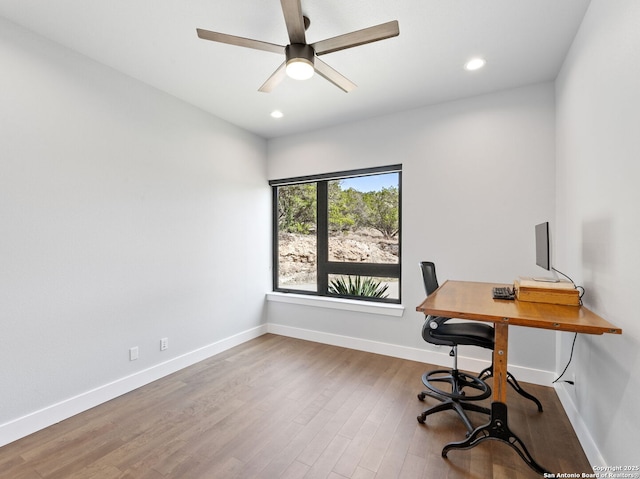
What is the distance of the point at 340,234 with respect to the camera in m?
3.96

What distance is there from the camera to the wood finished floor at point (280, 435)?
1748 millimetres

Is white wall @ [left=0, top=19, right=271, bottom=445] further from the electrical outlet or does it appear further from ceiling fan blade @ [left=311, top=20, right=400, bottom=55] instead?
ceiling fan blade @ [left=311, top=20, right=400, bottom=55]

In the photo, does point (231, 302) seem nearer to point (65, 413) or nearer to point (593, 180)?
point (65, 413)

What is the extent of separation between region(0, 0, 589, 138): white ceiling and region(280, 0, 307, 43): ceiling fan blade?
259mm

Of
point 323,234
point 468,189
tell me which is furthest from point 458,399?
point 323,234

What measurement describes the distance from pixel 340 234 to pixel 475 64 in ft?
7.35

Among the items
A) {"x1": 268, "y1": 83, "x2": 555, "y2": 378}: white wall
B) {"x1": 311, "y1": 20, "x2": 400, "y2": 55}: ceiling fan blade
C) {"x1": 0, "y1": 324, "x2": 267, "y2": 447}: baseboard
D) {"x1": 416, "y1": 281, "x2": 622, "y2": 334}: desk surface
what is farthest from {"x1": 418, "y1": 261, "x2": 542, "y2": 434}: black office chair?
{"x1": 0, "y1": 324, "x2": 267, "y2": 447}: baseboard

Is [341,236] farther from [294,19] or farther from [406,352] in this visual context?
[294,19]

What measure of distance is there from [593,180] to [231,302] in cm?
348

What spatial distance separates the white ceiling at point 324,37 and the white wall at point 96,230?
0.32m

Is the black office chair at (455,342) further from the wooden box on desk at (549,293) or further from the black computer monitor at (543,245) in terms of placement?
the black computer monitor at (543,245)

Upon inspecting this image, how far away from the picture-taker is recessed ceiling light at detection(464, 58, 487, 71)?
2.43m

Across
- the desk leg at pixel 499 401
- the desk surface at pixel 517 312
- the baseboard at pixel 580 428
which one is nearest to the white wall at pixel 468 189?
the baseboard at pixel 580 428

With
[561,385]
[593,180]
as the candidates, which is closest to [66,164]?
[593,180]
